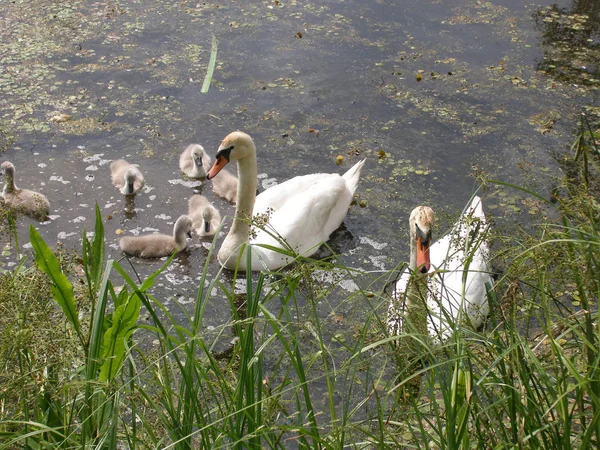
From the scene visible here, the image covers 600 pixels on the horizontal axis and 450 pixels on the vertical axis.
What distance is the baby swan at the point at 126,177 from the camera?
6.86 meters

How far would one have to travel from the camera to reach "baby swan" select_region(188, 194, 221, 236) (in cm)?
667

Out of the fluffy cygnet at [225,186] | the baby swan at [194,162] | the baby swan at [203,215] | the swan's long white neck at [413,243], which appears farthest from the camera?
the fluffy cygnet at [225,186]

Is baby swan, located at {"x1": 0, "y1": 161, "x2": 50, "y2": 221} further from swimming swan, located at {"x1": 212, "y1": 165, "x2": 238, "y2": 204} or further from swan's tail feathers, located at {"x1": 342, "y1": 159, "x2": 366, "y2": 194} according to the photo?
swan's tail feathers, located at {"x1": 342, "y1": 159, "x2": 366, "y2": 194}

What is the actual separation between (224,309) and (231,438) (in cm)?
299

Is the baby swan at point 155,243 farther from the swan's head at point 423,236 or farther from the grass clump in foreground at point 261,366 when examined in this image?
the grass clump in foreground at point 261,366

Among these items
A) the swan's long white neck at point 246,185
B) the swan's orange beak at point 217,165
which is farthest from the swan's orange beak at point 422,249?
the swan's orange beak at point 217,165

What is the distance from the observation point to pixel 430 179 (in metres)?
7.31

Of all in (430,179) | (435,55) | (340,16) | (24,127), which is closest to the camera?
(430,179)

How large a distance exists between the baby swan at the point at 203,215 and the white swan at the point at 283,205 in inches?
7.1

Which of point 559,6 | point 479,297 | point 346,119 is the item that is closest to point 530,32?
point 559,6

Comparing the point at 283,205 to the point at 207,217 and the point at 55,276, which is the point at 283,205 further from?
the point at 55,276

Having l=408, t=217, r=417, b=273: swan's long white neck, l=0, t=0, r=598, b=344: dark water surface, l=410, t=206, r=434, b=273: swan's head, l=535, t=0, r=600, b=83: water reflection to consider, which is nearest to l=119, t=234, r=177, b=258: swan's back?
Answer: l=0, t=0, r=598, b=344: dark water surface

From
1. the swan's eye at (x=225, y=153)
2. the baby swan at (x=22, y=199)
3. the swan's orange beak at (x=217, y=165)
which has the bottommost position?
the baby swan at (x=22, y=199)

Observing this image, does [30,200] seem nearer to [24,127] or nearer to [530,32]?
[24,127]
